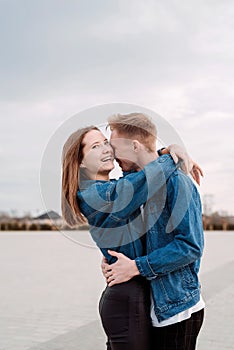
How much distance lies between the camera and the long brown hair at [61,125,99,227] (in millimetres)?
2566

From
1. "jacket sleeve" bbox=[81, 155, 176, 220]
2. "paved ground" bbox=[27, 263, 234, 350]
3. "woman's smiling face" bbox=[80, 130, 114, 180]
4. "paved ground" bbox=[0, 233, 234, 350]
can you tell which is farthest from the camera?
"paved ground" bbox=[0, 233, 234, 350]

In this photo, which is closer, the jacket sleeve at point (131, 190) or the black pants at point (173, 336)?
the jacket sleeve at point (131, 190)

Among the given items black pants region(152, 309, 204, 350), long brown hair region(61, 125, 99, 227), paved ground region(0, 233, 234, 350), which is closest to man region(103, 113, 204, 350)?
black pants region(152, 309, 204, 350)

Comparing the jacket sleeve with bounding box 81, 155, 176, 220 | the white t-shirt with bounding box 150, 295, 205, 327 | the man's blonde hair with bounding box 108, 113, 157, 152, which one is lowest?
the white t-shirt with bounding box 150, 295, 205, 327

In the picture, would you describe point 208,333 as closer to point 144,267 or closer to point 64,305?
point 64,305

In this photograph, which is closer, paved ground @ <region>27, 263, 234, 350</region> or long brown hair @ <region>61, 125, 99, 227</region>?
long brown hair @ <region>61, 125, 99, 227</region>

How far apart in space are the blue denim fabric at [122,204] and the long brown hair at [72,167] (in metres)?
0.03

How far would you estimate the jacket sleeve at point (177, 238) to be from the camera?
2438 millimetres

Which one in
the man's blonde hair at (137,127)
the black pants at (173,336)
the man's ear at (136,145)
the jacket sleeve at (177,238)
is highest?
the man's blonde hair at (137,127)

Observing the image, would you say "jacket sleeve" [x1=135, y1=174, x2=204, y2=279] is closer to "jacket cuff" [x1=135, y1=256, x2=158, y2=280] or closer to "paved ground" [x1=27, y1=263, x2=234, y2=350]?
"jacket cuff" [x1=135, y1=256, x2=158, y2=280]

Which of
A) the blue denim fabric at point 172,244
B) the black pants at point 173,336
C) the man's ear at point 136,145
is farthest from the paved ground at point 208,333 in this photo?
the man's ear at point 136,145

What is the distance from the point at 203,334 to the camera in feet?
20.0

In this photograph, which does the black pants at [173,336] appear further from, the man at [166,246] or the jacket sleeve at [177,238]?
the jacket sleeve at [177,238]

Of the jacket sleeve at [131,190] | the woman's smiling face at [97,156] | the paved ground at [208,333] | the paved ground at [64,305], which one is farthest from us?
the paved ground at [64,305]
